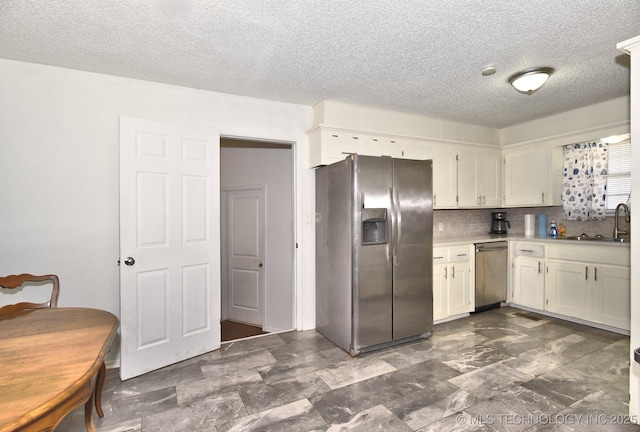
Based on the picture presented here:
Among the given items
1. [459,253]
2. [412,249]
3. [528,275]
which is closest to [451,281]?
[459,253]

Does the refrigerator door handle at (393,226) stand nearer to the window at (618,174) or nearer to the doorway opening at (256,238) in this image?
the doorway opening at (256,238)

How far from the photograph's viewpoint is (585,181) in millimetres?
3945

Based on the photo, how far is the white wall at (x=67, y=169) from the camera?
2.47 metres

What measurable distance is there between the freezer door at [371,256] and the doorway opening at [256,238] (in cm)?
124

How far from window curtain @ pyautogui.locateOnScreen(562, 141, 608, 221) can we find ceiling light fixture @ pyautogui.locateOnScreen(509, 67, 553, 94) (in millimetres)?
1810

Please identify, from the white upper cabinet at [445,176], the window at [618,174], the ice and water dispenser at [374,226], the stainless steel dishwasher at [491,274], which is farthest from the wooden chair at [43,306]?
the window at [618,174]

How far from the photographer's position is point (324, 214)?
342 cm

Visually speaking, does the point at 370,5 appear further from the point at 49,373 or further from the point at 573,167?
the point at 573,167

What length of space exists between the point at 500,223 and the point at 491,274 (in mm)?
1054

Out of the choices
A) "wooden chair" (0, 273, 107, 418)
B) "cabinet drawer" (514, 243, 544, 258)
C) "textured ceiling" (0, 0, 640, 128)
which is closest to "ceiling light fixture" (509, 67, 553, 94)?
"textured ceiling" (0, 0, 640, 128)

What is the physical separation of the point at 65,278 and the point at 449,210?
4471mm

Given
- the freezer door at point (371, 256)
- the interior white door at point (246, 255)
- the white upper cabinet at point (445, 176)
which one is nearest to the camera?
the freezer door at point (371, 256)

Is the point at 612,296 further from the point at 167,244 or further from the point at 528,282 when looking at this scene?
the point at 167,244

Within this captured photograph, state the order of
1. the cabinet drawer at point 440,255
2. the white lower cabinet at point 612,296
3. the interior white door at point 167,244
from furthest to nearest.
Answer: the cabinet drawer at point 440,255 < the white lower cabinet at point 612,296 < the interior white door at point 167,244
